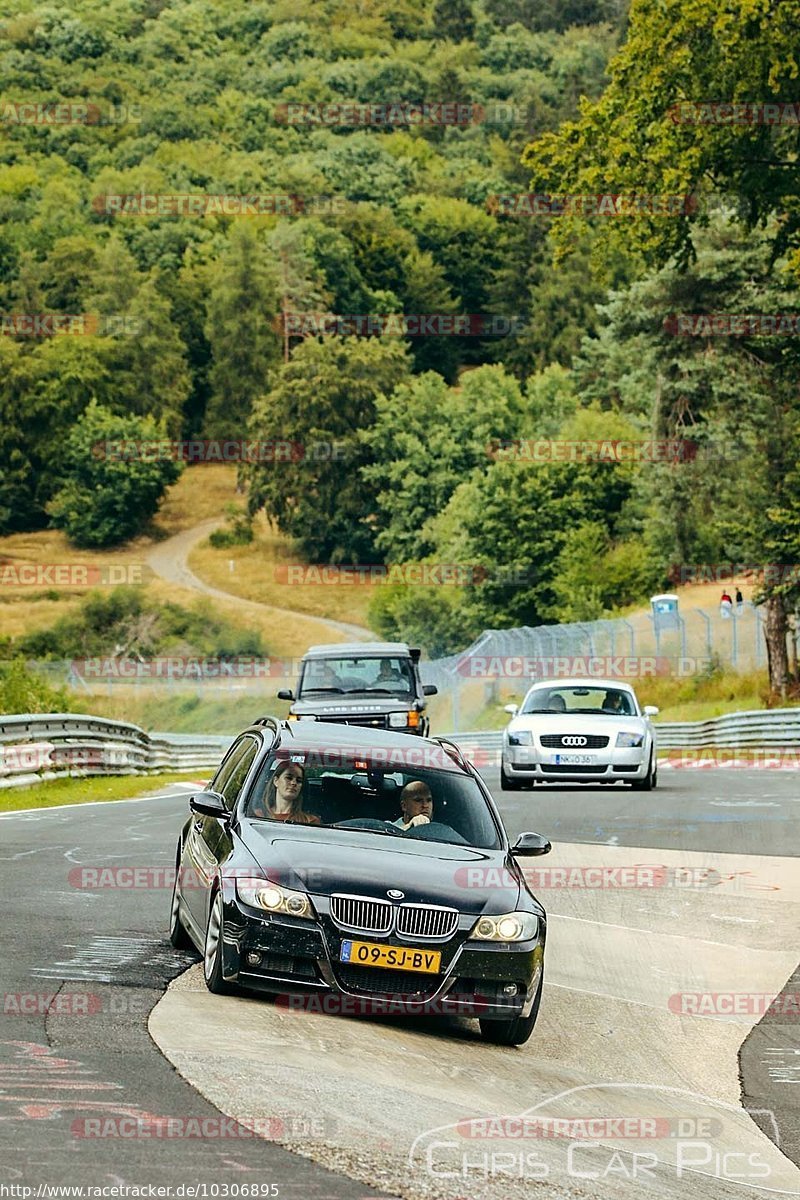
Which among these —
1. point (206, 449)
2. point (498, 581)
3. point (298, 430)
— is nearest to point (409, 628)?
point (498, 581)

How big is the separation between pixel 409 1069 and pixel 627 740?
1763cm

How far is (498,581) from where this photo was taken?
313ft

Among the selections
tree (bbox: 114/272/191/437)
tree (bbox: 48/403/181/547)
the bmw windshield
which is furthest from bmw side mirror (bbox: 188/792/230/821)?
tree (bbox: 114/272/191/437)

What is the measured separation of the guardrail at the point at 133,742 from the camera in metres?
26.1

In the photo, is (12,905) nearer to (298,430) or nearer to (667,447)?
(667,447)

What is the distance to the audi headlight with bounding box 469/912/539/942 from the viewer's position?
28.5ft

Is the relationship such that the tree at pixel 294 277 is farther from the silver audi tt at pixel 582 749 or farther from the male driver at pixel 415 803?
the male driver at pixel 415 803

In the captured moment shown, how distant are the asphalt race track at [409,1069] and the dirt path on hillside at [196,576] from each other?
96682 mm

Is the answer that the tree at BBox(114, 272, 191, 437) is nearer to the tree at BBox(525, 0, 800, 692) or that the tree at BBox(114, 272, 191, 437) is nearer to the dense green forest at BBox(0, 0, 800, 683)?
the dense green forest at BBox(0, 0, 800, 683)

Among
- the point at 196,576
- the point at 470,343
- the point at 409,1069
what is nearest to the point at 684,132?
the point at 409,1069

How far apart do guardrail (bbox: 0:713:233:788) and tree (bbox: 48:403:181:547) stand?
104 meters

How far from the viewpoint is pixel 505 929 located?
28.7ft

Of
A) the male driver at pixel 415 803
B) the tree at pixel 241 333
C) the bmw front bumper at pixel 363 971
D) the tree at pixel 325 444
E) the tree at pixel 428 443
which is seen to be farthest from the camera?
the tree at pixel 241 333

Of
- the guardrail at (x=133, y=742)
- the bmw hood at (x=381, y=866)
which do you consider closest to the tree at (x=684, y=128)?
the guardrail at (x=133, y=742)
